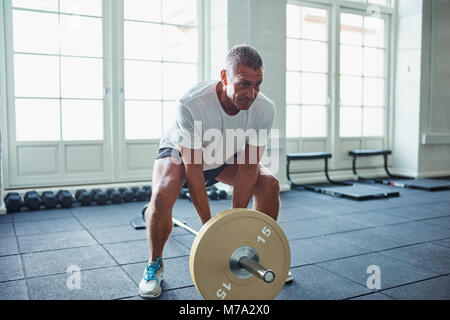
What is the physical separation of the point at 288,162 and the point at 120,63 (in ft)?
6.64

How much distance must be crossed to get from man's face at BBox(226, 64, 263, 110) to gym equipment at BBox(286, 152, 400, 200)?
2.62 meters

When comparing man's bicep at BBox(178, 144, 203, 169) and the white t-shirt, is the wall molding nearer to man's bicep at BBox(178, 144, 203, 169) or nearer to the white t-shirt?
the white t-shirt

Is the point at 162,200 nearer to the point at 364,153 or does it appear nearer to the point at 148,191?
the point at 148,191

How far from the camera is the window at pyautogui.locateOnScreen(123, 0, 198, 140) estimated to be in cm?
414

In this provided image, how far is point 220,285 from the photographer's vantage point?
143 centimetres

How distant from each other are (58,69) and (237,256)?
308 cm

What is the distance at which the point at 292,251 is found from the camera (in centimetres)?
234

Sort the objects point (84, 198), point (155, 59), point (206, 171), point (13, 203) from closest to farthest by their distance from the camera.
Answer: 1. point (206, 171)
2. point (13, 203)
3. point (84, 198)
4. point (155, 59)

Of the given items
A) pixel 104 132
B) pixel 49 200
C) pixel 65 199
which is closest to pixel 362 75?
pixel 104 132

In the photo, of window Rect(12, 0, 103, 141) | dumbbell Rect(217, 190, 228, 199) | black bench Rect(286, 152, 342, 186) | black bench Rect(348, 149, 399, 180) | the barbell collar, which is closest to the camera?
the barbell collar

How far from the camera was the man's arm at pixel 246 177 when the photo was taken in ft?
5.94

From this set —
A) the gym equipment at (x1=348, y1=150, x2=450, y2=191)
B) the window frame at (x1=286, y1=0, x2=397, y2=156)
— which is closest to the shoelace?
the window frame at (x1=286, y1=0, x2=397, y2=156)

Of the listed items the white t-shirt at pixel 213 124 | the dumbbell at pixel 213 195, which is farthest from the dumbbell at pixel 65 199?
the white t-shirt at pixel 213 124

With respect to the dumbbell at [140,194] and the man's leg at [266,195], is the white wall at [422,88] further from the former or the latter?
the man's leg at [266,195]
